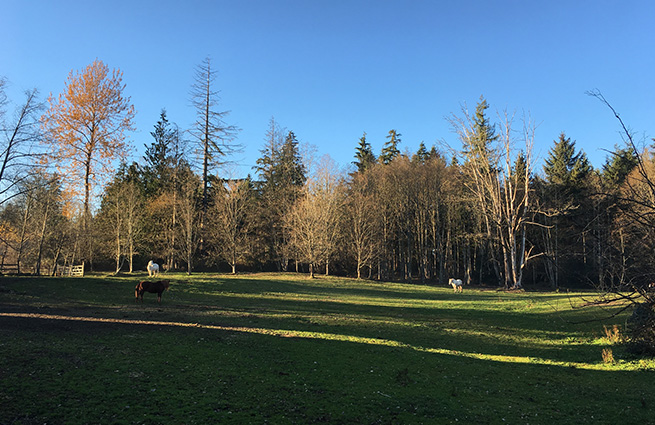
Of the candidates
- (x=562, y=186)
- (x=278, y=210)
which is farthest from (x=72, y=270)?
(x=562, y=186)

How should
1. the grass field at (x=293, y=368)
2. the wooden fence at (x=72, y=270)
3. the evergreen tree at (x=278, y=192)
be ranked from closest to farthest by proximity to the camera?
the grass field at (x=293, y=368)
the wooden fence at (x=72, y=270)
the evergreen tree at (x=278, y=192)

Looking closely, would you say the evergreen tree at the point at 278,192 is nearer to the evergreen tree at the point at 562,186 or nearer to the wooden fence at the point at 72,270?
the wooden fence at the point at 72,270

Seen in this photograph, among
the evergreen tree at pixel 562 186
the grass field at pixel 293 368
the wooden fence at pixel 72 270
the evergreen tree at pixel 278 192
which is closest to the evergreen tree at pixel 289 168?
the evergreen tree at pixel 278 192

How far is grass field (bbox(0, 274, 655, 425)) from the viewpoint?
23.7 ft

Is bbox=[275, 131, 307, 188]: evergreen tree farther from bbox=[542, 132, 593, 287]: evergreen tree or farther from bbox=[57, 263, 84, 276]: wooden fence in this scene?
bbox=[542, 132, 593, 287]: evergreen tree

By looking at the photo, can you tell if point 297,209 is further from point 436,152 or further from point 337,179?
Answer: point 436,152

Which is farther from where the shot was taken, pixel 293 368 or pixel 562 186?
pixel 562 186

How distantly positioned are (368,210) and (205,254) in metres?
22.0

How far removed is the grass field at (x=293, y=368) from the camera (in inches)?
284

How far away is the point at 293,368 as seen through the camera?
400 inches

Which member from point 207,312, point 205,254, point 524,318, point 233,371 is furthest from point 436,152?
point 233,371

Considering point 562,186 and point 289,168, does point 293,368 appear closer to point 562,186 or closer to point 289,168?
point 289,168

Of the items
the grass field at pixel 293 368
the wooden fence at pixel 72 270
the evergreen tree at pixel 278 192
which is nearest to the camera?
the grass field at pixel 293 368

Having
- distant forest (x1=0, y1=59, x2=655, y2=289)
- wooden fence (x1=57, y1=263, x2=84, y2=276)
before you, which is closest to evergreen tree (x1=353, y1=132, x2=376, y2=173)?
distant forest (x1=0, y1=59, x2=655, y2=289)
